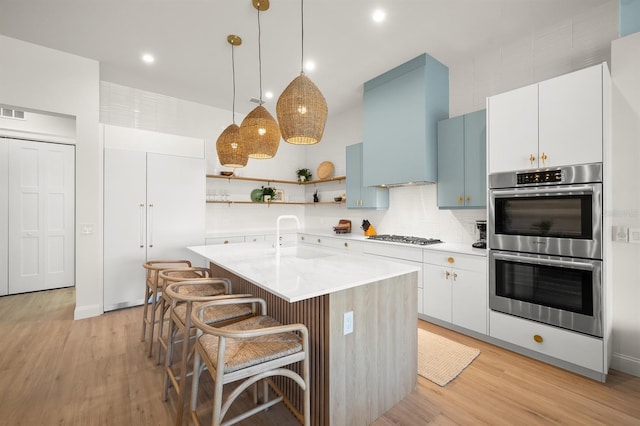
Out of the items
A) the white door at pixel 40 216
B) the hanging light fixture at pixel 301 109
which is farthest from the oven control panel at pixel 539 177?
the white door at pixel 40 216

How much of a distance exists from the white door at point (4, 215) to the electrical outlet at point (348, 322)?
547 cm

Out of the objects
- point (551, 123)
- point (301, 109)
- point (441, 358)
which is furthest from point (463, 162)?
point (301, 109)

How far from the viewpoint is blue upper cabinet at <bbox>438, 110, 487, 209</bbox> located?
10.1ft

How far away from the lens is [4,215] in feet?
13.9

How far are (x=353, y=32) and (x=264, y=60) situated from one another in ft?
3.81

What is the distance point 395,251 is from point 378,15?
100 inches

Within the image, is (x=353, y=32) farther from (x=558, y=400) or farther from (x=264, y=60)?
(x=558, y=400)

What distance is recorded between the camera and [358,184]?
4688 millimetres

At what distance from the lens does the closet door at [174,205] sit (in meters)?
3.93

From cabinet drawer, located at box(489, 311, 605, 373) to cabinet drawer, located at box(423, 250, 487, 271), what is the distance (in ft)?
1.48

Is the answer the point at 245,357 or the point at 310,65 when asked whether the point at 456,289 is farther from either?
the point at 310,65

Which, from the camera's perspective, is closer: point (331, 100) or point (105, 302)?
point (105, 302)

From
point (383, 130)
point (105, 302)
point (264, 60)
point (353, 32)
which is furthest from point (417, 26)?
point (105, 302)

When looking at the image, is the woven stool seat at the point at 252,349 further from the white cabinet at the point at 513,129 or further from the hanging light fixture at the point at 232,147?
the white cabinet at the point at 513,129
